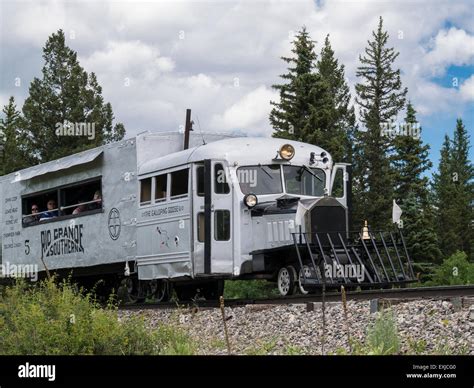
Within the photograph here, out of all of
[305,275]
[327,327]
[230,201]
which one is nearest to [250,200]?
[230,201]

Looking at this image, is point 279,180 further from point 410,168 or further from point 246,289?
point 410,168

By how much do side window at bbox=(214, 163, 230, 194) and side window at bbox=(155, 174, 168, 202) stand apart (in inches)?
55.9

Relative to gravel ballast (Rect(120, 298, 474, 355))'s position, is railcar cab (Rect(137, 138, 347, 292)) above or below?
above

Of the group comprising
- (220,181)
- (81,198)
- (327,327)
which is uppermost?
(81,198)

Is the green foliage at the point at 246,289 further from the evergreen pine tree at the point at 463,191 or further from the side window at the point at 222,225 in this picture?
the evergreen pine tree at the point at 463,191

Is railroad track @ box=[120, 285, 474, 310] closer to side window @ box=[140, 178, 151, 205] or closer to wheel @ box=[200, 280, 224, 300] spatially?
wheel @ box=[200, 280, 224, 300]

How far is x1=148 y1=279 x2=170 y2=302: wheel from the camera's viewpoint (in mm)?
16828

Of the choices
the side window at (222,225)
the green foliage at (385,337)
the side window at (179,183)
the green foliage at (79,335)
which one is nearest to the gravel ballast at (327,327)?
the green foliage at (385,337)

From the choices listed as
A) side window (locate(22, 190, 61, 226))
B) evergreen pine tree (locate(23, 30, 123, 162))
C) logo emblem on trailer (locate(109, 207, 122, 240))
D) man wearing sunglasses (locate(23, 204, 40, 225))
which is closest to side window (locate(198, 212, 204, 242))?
logo emblem on trailer (locate(109, 207, 122, 240))

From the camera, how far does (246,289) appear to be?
29.1 meters

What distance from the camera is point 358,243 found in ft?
46.9

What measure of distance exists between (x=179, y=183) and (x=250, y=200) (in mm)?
1518
